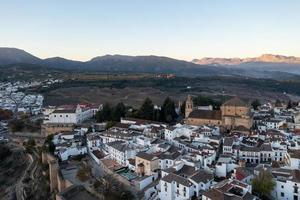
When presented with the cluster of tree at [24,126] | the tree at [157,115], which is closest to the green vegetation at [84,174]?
the tree at [157,115]

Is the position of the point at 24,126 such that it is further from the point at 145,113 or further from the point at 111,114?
the point at 145,113

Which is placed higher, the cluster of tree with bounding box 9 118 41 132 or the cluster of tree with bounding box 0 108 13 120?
the cluster of tree with bounding box 9 118 41 132

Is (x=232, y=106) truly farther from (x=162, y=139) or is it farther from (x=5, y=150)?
(x=5, y=150)

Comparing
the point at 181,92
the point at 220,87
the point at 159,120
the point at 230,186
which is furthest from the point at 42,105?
the point at 220,87

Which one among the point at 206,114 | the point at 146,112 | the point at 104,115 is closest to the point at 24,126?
the point at 104,115

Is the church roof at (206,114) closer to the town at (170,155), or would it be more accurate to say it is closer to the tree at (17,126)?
the town at (170,155)

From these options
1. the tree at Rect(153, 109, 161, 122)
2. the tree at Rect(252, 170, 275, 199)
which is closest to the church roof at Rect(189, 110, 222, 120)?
the tree at Rect(153, 109, 161, 122)

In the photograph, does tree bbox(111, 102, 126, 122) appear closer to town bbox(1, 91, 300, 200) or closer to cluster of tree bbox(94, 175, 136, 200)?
town bbox(1, 91, 300, 200)

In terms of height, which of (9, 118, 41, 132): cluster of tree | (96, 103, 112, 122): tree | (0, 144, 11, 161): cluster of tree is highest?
(96, 103, 112, 122): tree
